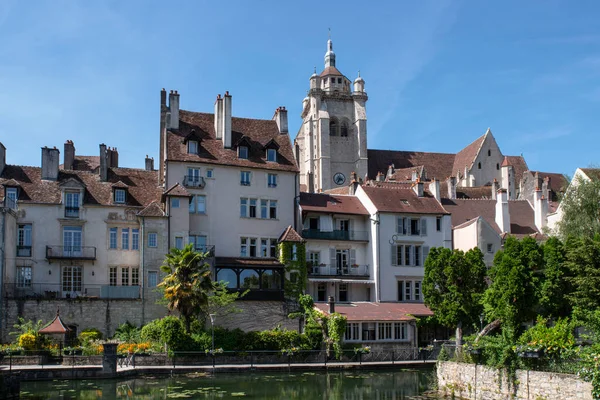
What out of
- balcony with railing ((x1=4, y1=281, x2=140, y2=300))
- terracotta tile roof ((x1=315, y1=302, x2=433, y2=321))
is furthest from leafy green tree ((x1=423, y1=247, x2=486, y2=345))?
balcony with railing ((x1=4, y1=281, x2=140, y2=300))

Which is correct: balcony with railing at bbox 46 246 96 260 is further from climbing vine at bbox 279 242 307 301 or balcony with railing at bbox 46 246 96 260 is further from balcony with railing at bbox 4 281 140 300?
climbing vine at bbox 279 242 307 301

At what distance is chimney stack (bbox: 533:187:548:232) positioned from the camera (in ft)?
226

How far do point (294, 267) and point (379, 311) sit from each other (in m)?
6.71

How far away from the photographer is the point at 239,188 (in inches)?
2206

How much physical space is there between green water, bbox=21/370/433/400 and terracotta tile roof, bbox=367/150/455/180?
208 ft

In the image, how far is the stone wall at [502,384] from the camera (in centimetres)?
2611

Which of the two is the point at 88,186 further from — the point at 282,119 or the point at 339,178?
the point at 339,178

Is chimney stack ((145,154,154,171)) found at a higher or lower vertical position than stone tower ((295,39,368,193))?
lower

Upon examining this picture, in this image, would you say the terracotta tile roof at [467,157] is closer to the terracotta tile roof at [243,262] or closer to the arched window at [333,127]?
the arched window at [333,127]

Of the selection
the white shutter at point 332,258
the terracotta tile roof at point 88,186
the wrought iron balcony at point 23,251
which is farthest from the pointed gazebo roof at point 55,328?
the white shutter at point 332,258

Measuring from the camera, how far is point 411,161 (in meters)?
103

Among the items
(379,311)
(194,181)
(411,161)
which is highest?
(411,161)

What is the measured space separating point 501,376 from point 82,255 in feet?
103

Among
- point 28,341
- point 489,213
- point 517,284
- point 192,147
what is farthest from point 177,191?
point 489,213
